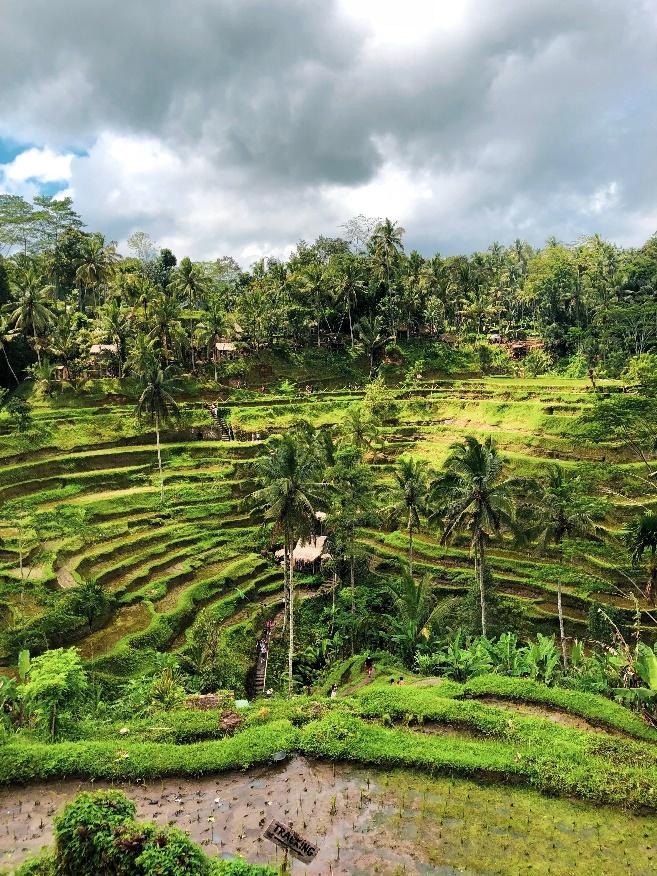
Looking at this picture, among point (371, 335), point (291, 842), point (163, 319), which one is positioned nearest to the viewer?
point (291, 842)

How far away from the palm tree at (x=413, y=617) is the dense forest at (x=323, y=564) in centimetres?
15

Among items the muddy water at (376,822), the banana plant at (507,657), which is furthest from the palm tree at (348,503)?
the muddy water at (376,822)

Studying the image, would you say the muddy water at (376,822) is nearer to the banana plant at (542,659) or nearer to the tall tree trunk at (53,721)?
the tall tree trunk at (53,721)

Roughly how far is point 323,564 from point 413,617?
934cm

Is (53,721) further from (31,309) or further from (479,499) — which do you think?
(31,309)

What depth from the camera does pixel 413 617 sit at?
29.0 meters

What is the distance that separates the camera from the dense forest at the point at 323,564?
1580 cm

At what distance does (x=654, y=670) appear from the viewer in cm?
1872

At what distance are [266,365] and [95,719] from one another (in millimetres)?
52171

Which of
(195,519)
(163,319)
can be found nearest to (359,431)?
(195,519)

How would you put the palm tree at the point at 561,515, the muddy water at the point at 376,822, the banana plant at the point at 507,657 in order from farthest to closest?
the palm tree at the point at 561,515
the banana plant at the point at 507,657
the muddy water at the point at 376,822

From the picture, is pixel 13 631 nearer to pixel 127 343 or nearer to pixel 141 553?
pixel 141 553

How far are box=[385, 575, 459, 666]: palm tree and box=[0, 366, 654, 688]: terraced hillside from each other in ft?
23.5

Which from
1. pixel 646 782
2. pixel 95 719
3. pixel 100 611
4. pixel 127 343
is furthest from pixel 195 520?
pixel 646 782
